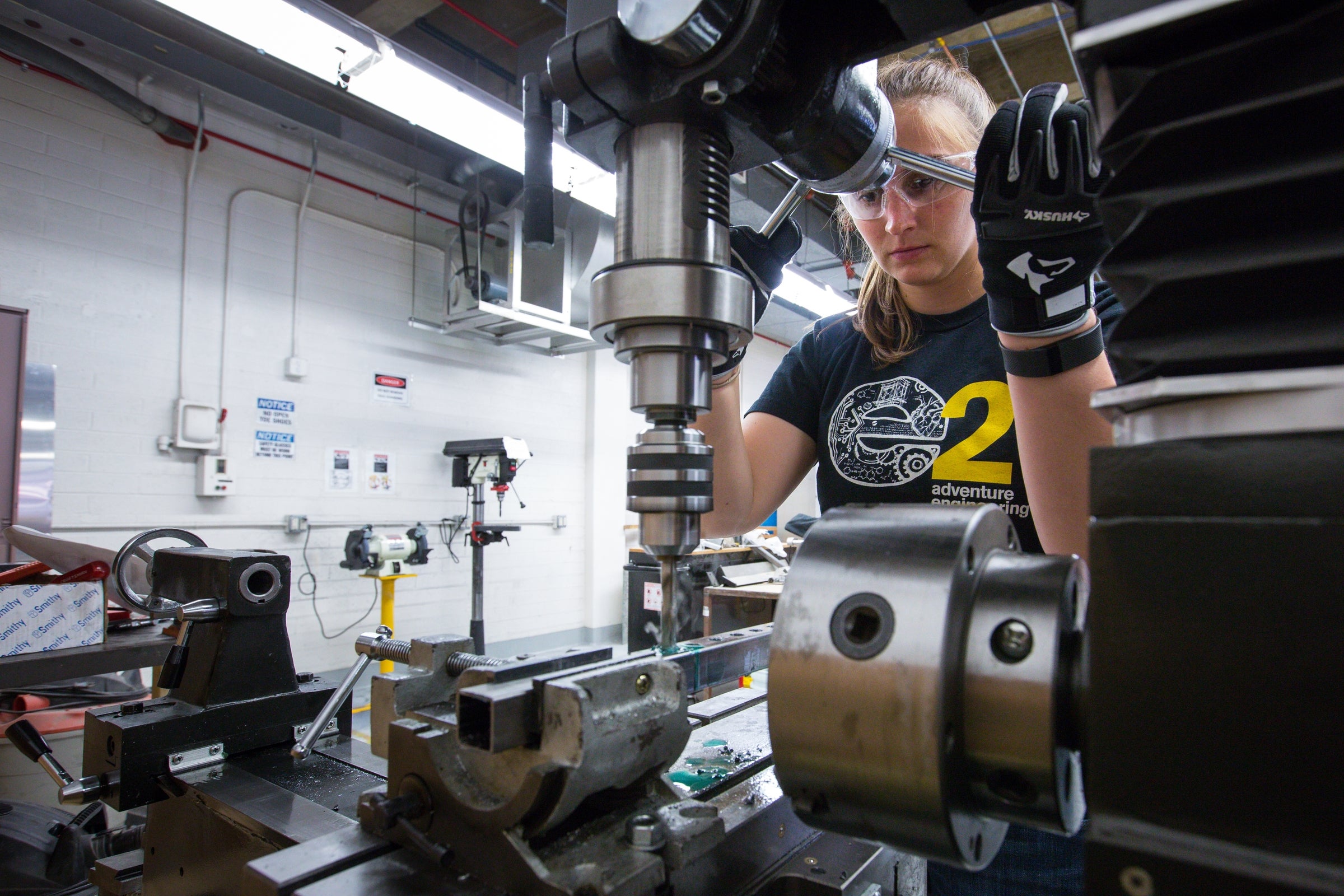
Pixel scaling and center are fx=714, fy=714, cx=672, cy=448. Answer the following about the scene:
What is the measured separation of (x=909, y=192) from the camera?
1035 mm

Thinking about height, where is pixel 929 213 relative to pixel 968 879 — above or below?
above

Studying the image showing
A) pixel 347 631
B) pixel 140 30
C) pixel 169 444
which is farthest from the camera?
pixel 347 631

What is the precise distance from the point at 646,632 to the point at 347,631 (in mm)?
1652

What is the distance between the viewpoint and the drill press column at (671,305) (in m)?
0.52

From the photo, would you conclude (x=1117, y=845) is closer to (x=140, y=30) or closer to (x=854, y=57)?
(x=854, y=57)

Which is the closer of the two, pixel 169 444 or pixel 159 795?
pixel 159 795

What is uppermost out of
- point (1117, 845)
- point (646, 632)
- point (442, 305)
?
point (442, 305)

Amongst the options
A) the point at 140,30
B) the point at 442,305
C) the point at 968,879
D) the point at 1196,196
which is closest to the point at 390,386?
the point at 442,305

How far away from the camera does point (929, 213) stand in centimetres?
104

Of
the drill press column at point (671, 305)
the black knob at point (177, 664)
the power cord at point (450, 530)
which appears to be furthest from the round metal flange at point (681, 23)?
the power cord at point (450, 530)

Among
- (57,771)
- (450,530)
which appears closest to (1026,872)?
(57,771)

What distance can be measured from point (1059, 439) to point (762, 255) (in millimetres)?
387

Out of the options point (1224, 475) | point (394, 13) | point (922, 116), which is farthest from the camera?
point (394, 13)

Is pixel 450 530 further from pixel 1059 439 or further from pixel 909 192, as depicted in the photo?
pixel 1059 439
